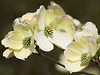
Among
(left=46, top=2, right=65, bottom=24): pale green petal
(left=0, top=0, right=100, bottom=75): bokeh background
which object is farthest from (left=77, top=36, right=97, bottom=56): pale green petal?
(left=0, top=0, right=100, bottom=75): bokeh background

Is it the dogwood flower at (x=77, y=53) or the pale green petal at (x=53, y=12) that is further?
the pale green petal at (x=53, y=12)

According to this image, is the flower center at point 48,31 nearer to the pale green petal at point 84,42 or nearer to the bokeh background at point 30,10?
the pale green petal at point 84,42

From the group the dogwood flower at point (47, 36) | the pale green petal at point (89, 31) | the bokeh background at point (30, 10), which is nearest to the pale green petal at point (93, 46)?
the pale green petal at point (89, 31)

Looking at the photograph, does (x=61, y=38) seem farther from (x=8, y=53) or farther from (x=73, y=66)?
(x=8, y=53)

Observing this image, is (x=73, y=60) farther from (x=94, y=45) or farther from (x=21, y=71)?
(x=21, y=71)

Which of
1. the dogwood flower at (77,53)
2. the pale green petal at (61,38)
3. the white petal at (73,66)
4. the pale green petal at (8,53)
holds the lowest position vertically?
the white petal at (73,66)

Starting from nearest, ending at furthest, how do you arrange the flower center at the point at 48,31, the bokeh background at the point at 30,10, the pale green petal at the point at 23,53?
the pale green petal at the point at 23,53, the flower center at the point at 48,31, the bokeh background at the point at 30,10

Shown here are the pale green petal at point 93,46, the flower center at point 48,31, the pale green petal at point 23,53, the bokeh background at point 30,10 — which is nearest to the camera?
the pale green petal at point 93,46
